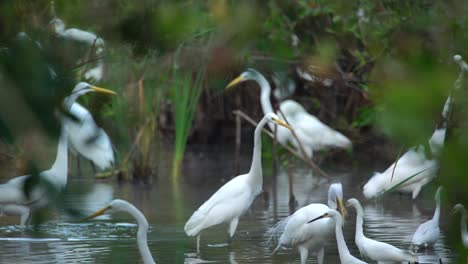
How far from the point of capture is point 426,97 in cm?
160

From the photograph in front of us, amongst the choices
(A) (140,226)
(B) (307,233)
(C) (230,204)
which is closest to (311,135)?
(C) (230,204)

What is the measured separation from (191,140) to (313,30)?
6476 mm

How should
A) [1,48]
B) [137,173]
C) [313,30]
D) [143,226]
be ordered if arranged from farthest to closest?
[313,30] → [137,173] → [143,226] → [1,48]

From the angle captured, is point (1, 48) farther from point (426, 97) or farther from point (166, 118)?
point (166, 118)

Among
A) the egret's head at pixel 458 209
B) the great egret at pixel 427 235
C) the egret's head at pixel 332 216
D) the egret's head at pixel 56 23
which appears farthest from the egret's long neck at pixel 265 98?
the egret's head at pixel 56 23

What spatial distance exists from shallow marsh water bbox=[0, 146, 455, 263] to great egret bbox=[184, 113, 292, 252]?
20 centimetres

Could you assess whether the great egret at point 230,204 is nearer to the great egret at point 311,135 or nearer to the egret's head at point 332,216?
Answer: the egret's head at point 332,216

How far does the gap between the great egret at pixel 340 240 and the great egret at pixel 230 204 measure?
47.4 inches

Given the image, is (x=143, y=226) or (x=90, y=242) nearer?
(x=143, y=226)

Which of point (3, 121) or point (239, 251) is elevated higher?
point (3, 121)

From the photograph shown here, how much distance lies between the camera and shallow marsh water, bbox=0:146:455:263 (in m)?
6.91

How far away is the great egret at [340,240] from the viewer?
5902mm

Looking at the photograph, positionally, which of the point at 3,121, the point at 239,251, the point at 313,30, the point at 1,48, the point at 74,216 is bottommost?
the point at 239,251

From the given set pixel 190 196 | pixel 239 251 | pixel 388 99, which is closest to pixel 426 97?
pixel 388 99
